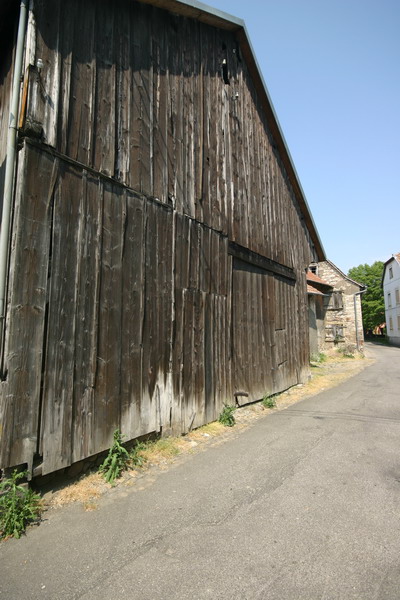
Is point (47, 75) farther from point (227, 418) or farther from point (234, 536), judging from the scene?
point (227, 418)

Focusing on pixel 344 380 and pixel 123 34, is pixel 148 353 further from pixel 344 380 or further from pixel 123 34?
pixel 344 380

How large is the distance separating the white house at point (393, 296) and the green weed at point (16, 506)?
137 feet

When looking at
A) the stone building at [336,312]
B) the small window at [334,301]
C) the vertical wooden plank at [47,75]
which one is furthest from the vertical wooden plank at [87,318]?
the small window at [334,301]

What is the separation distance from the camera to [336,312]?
2380 centimetres

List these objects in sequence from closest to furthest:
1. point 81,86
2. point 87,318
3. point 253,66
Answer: point 87,318 < point 81,86 < point 253,66

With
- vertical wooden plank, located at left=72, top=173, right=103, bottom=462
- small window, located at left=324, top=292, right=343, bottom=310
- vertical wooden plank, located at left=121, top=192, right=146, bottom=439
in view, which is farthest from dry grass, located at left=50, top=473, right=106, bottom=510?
small window, located at left=324, top=292, right=343, bottom=310

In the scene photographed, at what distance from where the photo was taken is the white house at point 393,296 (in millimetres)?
39350

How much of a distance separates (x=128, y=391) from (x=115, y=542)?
6.52 feet

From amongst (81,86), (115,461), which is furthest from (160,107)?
(115,461)

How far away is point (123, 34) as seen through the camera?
5211 millimetres

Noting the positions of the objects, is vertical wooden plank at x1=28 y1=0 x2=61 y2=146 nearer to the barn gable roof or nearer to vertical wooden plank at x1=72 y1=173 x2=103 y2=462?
vertical wooden plank at x1=72 y1=173 x2=103 y2=462

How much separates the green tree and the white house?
625cm

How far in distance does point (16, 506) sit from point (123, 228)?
3.46m

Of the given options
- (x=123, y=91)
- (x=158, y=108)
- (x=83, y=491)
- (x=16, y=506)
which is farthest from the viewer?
(x=158, y=108)
